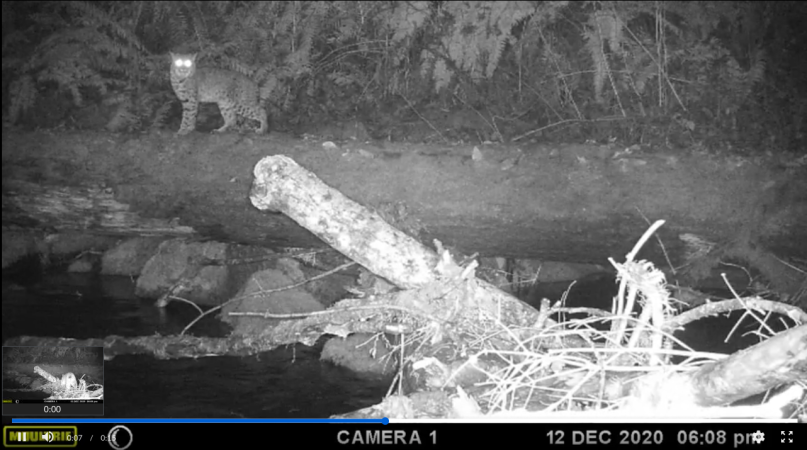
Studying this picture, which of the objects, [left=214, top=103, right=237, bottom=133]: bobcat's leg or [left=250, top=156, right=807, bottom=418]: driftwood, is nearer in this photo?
[left=250, top=156, right=807, bottom=418]: driftwood

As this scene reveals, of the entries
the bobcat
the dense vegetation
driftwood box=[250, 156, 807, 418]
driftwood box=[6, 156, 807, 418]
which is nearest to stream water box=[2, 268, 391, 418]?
driftwood box=[6, 156, 807, 418]

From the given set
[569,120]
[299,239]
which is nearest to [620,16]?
[569,120]

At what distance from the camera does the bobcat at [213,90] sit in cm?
589

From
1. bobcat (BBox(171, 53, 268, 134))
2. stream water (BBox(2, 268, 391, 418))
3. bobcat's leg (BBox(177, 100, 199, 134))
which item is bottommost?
stream water (BBox(2, 268, 391, 418))

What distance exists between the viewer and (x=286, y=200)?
146 inches

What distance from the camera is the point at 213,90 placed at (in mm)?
5988

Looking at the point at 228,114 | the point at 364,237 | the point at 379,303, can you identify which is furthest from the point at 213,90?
the point at 379,303

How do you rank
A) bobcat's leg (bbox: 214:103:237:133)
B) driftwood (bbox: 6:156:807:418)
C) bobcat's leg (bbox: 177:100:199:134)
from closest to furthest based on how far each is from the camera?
driftwood (bbox: 6:156:807:418)
bobcat's leg (bbox: 177:100:199:134)
bobcat's leg (bbox: 214:103:237:133)

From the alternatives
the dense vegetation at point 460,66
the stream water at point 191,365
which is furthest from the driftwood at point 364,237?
the dense vegetation at point 460,66

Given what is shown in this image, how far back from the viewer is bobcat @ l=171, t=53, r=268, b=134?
5.89m

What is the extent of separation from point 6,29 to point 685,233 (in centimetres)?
620

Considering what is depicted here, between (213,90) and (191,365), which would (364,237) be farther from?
(213,90)

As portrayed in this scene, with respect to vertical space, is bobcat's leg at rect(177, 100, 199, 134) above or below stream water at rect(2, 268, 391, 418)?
above

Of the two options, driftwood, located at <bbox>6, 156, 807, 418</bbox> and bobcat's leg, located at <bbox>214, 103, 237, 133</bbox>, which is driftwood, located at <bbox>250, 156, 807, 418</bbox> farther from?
bobcat's leg, located at <bbox>214, 103, 237, 133</bbox>
